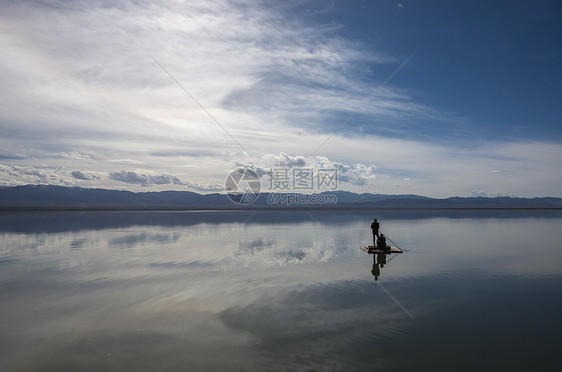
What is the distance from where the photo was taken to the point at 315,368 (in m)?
6.53

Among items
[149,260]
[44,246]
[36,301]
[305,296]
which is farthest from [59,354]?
→ [44,246]

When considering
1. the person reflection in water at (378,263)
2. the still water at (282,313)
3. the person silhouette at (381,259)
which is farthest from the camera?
the person silhouette at (381,259)

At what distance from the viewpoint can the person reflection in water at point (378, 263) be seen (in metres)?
14.5

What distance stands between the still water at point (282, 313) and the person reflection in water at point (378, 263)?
0.65 feet

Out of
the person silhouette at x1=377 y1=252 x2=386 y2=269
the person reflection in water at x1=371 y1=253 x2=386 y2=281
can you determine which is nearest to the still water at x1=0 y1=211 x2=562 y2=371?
the person reflection in water at x1=371 y1=253 x2=386 y2=281

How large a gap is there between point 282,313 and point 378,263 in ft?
28.6

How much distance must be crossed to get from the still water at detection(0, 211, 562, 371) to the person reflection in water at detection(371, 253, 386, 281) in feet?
0.65

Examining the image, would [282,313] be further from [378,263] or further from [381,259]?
[381,259]

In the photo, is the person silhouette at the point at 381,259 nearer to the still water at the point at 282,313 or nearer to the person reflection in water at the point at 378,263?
the person reflection in water at the point at 378,263

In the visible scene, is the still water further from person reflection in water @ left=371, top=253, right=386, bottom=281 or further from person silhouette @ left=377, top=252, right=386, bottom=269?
person silhouette @ left=377, top=252, right=386, bottom=269

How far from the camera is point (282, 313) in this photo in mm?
9539

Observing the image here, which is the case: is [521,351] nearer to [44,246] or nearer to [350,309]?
[350,309]

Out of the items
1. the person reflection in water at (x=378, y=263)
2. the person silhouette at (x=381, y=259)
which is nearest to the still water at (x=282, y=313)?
the person reflection in water at (x=378, y=263)

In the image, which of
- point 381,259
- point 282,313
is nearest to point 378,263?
point 381,259
